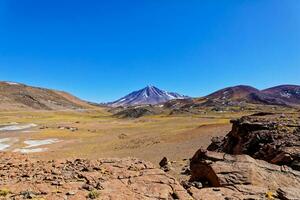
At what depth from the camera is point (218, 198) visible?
497 inches

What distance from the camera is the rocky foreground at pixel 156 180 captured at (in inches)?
499

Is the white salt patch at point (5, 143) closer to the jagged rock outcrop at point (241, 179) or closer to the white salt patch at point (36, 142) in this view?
the white salt patch at point (36, 142)

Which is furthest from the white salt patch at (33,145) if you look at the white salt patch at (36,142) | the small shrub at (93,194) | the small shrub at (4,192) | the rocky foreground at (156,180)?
the small shrub at (93,194)

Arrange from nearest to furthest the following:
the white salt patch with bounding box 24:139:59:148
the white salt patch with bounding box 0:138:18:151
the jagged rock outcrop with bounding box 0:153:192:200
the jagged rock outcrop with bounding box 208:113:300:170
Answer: the jagged rock outcrop with bounding box 0:153:192:200, the jagged rock outcrop with bounding box 208:113:300:170, the white salt patch with bounding box 0:138:18:151, the white salt patch with bounding box 24:139:59:148

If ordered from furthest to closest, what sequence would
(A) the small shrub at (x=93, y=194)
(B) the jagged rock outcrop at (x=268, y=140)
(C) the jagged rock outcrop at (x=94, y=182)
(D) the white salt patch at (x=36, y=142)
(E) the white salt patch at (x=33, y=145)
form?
(D) the white salt patch at (x=36, y=142) → (E) the white salt patch at (x=33, y=145) → (B) the jagged rock outcrop at (x=268, y=140) → (C) the jagged rock outcrop at (x=94, y=182) → (A) the small shrub at (x=93, y=194)

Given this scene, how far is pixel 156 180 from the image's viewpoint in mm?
14258

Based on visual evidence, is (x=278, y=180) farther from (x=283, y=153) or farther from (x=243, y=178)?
(x=283, y=153)

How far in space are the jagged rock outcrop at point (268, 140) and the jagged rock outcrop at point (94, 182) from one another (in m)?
7.81

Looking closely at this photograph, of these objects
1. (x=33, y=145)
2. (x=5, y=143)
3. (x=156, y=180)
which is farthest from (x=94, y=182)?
(x=5, y=143)

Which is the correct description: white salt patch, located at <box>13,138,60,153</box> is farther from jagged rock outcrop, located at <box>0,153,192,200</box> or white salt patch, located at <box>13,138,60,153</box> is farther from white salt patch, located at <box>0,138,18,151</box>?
jagged rock outcrop, located at <box>0,153,192,200</box>

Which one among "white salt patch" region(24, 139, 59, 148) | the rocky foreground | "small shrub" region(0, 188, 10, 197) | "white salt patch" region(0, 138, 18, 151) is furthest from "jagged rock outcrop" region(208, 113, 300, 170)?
"white salt patch" region(0, 138, 18, 151)

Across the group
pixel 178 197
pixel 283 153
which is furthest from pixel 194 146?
pixel 178 197

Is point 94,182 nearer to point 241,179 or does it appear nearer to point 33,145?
point 241,179

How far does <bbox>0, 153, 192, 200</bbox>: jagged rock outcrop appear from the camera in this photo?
12398 mm
